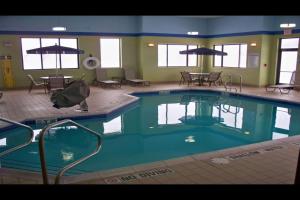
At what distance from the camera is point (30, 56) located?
39.8 ft

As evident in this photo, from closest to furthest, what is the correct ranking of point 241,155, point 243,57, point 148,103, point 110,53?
point 241,155 → point 148,103 → point 243,57 → point 110,53

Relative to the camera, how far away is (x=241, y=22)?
12703mm

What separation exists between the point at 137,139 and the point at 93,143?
924 millimetres

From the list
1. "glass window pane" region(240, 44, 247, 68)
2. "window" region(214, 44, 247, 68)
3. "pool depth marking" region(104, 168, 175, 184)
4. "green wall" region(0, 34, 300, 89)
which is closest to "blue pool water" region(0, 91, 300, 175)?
"pool depth marking" region(104, 168, 175, 184)

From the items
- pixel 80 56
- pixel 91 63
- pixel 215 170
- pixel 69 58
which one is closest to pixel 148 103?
pixel 91 63

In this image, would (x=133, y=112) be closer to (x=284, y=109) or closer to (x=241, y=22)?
(x=284, y=109)

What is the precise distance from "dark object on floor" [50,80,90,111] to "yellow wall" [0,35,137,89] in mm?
6556

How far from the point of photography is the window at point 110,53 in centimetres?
1341

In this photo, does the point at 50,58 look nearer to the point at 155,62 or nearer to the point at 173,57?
the point at 155,62

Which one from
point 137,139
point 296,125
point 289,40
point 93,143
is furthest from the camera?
point 289,40

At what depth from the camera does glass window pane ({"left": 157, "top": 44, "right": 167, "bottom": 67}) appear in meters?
14.1

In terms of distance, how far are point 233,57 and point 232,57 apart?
0.21 feet
